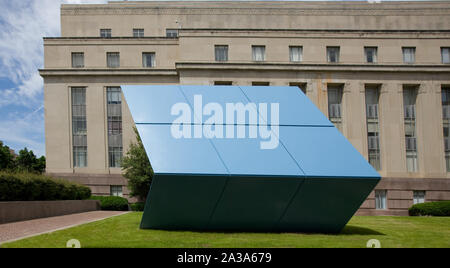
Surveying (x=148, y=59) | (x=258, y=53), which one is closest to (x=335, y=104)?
(x=258, y=53)

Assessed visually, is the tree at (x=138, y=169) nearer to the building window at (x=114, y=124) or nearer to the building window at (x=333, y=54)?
the building window at (x=114, y=124)

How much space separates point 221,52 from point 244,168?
2844cm

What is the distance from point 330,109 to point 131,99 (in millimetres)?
29128

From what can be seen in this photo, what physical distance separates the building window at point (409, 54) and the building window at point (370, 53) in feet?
9.58

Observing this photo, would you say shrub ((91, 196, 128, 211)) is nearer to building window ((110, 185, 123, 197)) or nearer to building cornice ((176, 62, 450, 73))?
building window ((110, 185, 123, 197))

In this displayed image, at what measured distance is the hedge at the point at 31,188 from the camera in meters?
16.8

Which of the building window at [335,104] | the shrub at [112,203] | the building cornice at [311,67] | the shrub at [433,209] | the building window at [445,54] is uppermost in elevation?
the building window at [445,54]

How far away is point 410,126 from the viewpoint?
3659 centimetres

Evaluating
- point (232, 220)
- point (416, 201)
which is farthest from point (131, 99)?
point (416, 201)

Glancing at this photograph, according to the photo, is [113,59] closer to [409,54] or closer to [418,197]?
[409,54]

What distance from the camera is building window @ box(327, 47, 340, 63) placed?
3719cm

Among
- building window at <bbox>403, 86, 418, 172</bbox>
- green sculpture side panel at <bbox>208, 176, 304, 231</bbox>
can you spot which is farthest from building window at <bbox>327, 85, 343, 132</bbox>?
green sculpture side panel at <bbox>208, 176, 304, 231</bbox>

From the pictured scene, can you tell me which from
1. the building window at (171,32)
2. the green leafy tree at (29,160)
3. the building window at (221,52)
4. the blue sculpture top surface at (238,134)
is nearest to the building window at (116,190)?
the building window at (221,52)
